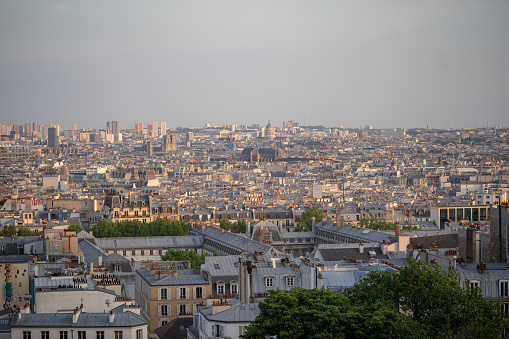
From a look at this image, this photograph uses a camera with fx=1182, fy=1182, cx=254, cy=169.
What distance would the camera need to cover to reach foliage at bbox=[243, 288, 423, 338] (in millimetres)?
24594

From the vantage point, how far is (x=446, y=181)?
18412 centimetres

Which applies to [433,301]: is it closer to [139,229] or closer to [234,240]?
[234,240]

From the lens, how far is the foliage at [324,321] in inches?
968

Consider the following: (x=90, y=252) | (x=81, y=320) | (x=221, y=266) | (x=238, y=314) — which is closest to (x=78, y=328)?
(x=81, y=320)

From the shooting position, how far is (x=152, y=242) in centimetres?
6512

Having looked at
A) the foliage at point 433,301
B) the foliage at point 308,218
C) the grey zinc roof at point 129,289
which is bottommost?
the foliage at point 308,218

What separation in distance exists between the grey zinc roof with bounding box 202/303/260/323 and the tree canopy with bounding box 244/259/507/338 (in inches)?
61.0

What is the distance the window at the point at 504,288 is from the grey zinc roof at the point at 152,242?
34557 mm

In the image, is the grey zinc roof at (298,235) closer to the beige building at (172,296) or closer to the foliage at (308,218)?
the foliage at (308,218)

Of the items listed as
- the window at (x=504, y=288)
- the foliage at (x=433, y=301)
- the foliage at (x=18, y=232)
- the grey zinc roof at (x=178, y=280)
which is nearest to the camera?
the foliage at (x=433, y=301)

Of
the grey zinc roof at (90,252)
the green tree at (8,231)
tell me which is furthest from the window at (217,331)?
the green tree at (8,231)

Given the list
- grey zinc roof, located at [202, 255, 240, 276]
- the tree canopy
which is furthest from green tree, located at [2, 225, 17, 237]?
the tree canopy

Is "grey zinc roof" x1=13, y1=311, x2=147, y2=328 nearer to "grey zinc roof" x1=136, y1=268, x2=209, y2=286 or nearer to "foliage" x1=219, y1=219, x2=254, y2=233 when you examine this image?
"grey zinc roof" x1=136, y1=268, x2=209, y2=286

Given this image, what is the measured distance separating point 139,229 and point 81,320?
4860 cm
